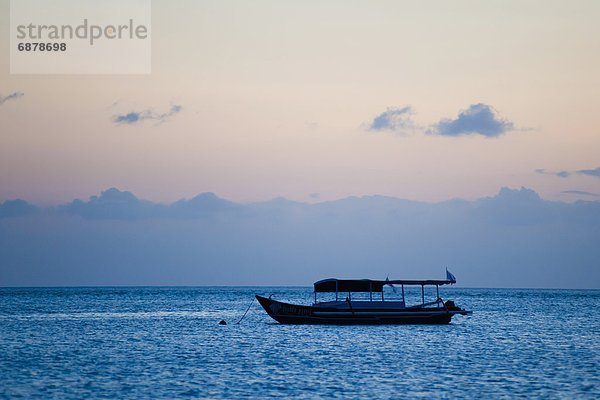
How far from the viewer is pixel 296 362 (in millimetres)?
48188

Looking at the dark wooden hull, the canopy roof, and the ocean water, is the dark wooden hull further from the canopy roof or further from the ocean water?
the canopy roof

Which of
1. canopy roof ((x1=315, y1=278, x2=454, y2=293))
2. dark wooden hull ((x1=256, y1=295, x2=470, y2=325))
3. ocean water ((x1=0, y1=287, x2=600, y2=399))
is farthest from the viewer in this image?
dark wooden hull ((x1=256, y1=295, x2=470, y2=325))

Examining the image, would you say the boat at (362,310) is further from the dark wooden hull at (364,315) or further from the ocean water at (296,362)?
the ocean water at (296,362)

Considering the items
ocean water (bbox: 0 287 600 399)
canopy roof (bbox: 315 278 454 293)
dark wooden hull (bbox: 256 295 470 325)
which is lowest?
ocean water (bbox: 0 287 600 399)

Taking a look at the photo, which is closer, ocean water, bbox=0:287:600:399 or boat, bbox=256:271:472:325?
ocean water, bbox=0:287:600:399

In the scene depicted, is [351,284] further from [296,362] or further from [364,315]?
[296,362]

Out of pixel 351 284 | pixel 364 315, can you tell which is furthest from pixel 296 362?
pixel 364 315

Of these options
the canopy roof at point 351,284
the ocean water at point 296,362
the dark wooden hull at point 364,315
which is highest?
the canopy roof at point 351,284

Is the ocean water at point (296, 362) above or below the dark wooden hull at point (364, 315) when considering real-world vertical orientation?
below

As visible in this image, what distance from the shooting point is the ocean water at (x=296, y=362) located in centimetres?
3825

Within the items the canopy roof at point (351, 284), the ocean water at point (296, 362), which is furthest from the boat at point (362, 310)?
the ocean water at point (296, 362)

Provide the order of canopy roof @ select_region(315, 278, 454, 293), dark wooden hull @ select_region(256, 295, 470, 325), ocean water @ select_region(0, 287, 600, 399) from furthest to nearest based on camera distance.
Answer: dark wooden hull @ select_region(256, 295, 470, 325)
canopy roof @ select_region(315, 278, 454, 293)
ocean water @ select_region(0, 287, 600, 399)

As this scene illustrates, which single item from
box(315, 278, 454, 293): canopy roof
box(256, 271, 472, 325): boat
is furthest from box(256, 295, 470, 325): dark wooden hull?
box(315, 278, 454, 293): canopy roof

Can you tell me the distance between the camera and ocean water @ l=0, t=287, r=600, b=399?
38250 mm
